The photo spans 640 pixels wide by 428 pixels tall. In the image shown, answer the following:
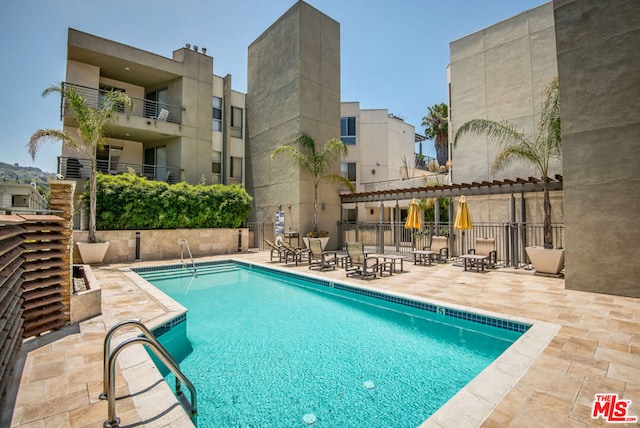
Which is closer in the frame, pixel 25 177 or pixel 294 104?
pixel 294 104

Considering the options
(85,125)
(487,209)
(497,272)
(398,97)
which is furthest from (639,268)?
(398,97)

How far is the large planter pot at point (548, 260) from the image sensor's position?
884 cm

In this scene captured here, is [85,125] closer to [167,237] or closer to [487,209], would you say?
[167,237]

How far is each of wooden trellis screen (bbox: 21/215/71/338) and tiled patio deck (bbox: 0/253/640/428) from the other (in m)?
0.28

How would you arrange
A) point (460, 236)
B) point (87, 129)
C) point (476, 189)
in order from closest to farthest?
point (87, 129)
point (476, 189)
point (460, 236)

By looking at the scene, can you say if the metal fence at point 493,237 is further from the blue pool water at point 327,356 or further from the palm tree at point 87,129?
the palm tree at point 87,129

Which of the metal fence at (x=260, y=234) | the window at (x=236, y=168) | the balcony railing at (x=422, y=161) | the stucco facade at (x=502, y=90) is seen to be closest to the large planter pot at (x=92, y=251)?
the metal fence at (x=260, y=234)

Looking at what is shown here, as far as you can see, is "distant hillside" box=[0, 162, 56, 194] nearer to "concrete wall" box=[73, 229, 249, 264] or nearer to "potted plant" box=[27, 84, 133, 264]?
"potted plant" box=[27, 84, 133, 264]

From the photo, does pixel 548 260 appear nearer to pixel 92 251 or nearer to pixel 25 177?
pixel 92 251

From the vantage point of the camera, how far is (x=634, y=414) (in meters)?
2.65

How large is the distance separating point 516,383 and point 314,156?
534 inches

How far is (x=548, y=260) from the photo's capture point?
29.3 feet

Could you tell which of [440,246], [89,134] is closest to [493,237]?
[440,246]

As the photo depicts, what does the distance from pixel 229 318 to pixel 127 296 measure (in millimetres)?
2393
